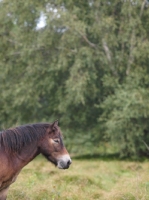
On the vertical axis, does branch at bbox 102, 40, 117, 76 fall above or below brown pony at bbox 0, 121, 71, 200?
below

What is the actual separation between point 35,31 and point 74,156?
A: 6379 millimetres

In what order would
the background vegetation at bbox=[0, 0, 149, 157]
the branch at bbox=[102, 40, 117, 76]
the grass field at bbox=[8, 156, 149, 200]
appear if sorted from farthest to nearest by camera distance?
the branch at bbox=[102, 40, 117, 76]
the background vegetation at bbox=[0, 0, 149, 157]
the grass field at bbox=[8, 156, 149, 200]

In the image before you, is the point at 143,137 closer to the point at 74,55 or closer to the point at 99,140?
the point at 99,140

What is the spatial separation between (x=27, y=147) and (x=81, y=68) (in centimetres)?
1342

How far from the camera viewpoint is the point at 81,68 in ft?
67.2

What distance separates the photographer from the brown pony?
7.07m

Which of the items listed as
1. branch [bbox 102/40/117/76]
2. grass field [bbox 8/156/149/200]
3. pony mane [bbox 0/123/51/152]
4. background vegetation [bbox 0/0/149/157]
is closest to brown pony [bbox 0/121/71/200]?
pony mane [bbox 0/123/51/152]

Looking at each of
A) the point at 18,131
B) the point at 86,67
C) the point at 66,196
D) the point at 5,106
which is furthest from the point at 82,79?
the point at 18,131

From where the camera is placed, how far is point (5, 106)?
22734 mm

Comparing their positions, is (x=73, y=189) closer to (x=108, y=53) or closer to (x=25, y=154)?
(x=25, y=154)

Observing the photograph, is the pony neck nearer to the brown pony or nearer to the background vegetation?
the brown pony

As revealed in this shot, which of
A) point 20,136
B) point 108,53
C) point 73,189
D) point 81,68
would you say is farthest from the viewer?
point 108,53

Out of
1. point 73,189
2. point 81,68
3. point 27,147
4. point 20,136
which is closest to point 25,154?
point 27,147

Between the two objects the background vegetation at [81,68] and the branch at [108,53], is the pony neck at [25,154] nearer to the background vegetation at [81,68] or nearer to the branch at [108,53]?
the background vegetation at [81,68]
